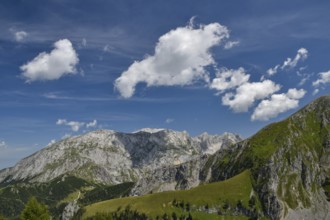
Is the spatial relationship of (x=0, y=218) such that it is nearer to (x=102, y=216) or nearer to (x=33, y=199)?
(x=33, y=199)

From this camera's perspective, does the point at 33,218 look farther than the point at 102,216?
No

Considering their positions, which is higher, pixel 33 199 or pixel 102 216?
pixel 33 199

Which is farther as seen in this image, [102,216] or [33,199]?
[102,216]

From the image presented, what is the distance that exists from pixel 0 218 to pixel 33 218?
930cm

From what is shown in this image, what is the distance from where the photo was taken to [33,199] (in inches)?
3002

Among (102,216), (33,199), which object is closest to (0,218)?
(33,199)

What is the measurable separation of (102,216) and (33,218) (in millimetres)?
26992

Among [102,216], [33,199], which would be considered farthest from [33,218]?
[102,216]

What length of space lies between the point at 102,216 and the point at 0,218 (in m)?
26.8

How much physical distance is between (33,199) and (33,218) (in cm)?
516

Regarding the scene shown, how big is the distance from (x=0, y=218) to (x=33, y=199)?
7619 millimetres

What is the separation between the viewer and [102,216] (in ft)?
317

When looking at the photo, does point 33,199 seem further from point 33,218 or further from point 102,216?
point 102,216

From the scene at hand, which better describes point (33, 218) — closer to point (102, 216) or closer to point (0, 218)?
point (0, 218)
